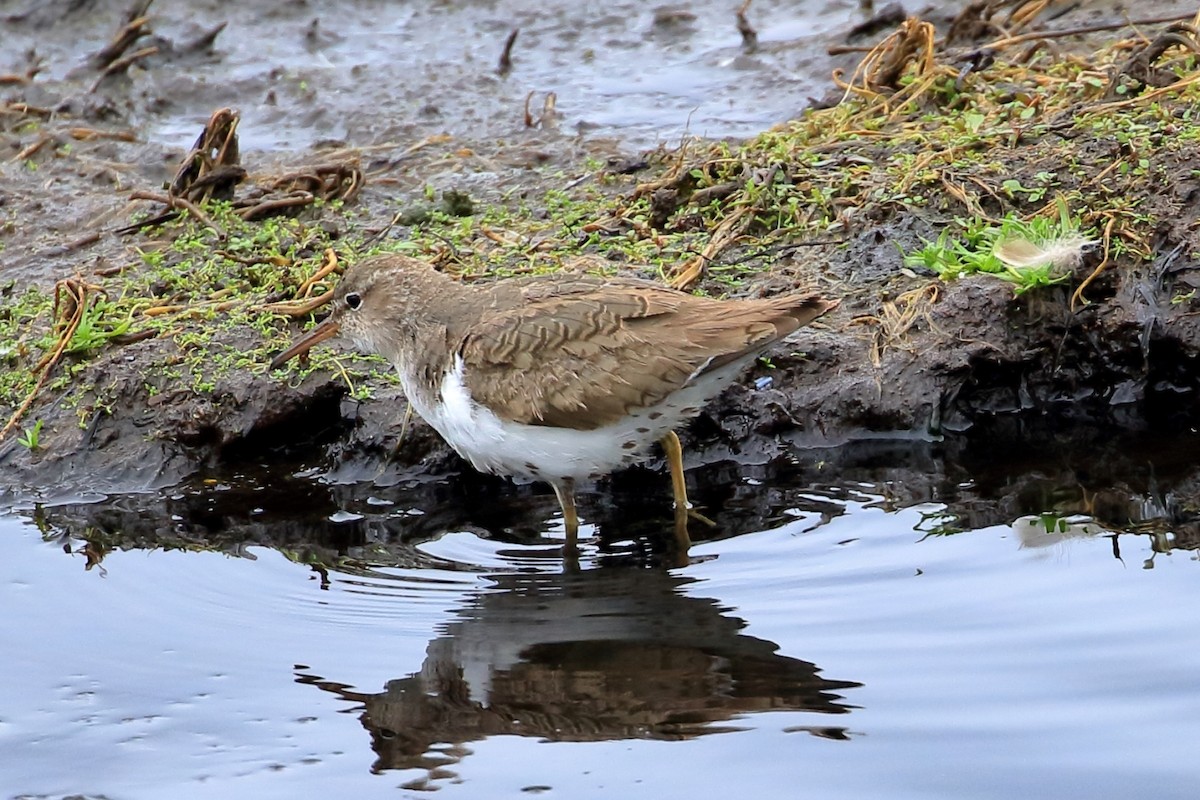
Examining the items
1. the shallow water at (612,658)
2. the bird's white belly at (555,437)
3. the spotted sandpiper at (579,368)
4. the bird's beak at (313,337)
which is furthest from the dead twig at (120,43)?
the bird's white belly at (555,437)

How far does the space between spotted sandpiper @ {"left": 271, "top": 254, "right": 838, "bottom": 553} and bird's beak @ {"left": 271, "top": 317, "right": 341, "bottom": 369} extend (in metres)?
0.77

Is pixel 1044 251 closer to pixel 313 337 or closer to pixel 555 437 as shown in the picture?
pixel 555 437

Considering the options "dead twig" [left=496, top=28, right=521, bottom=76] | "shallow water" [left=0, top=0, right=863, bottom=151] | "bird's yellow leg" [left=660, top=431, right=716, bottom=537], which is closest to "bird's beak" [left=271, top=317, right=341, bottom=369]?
"bird's yellow leg" [left=660, top=431, right=716, bottom=537]

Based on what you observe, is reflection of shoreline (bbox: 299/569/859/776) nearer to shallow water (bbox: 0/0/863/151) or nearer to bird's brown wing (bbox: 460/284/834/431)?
bird's brown wing (bbox: 460/284/834/431)

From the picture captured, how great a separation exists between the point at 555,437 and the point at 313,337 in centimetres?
174

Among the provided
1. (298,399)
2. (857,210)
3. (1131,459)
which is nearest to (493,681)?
(298,399)

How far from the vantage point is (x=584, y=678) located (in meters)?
5.63

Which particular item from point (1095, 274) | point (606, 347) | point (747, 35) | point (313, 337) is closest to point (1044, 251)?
point (1095, 274)

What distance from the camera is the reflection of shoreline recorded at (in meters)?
5.29

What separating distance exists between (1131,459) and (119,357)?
521 cm

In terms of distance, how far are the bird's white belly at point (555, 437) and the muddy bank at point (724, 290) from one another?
97 cm

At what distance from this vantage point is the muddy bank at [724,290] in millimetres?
7617

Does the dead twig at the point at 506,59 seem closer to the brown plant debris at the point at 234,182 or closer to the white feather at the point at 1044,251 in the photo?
the brown plant debris at the point at 234,182

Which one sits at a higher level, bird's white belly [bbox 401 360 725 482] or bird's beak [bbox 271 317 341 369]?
bird's beak [bbox 271 317 341 369]
